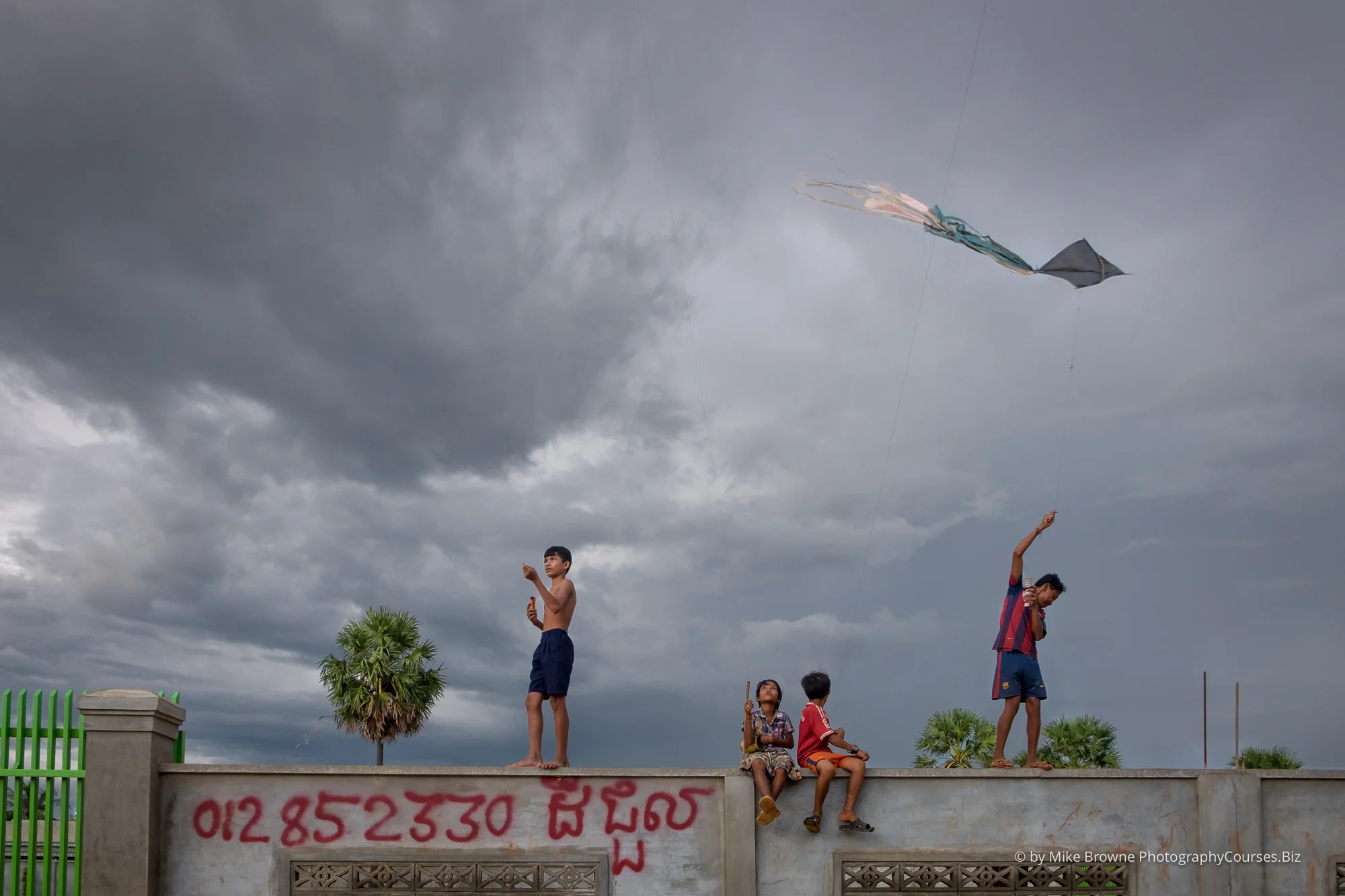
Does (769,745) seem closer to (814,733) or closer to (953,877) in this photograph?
(814,733)

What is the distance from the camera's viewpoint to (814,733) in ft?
36.9

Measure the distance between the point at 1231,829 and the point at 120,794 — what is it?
10.8m

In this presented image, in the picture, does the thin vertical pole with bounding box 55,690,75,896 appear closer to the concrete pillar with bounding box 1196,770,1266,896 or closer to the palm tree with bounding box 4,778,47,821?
the palm tree with bounding box 4,778,47,821

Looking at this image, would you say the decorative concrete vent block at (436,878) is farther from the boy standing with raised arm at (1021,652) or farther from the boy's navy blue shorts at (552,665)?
the boy standing with raised arm at (1021,652)

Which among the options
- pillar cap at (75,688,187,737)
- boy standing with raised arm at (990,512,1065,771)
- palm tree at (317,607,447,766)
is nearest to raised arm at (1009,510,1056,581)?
boy standing with raised arm at (990,512,1065,771)

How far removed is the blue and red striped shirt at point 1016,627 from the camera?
470 inches

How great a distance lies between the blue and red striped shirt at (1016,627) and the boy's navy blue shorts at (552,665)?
4.51 m

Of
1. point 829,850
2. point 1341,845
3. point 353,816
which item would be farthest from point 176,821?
point 1341,845

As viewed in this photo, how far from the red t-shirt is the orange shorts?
25 mm

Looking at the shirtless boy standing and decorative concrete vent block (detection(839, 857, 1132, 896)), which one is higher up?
the shirtless boy standing

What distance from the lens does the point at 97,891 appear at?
35.1ft

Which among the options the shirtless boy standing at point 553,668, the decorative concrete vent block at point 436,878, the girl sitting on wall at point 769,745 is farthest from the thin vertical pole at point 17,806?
the girl sitting on wall at point 769,745

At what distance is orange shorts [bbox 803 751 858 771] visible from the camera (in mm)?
11203

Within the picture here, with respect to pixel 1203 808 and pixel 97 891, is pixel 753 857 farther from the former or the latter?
pixel 97 891
